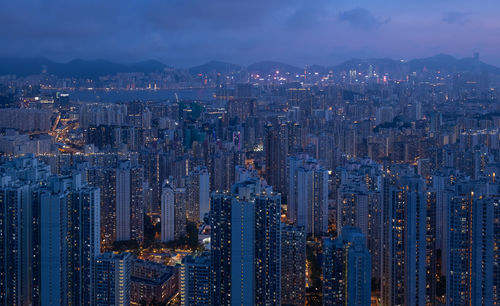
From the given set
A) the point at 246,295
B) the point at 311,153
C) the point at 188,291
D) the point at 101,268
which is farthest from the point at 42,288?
the point at 311,153

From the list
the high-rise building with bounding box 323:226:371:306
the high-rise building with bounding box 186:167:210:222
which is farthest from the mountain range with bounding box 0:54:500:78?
the high-rise building with bounding box 323:226:371:306

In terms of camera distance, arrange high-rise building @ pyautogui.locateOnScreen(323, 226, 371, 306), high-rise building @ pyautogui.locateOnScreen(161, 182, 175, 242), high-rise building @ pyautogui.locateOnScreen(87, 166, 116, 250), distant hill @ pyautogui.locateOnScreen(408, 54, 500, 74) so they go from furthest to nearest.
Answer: distant hill @ pyautogui.locateOnScreen(408, 54, 500, 74) < high-rise building @ pyautogui.locateOnScreen(161, 182, 175, 242) < high-rise building @ pyautogui.locateOnScreen(87, 166, 116, 250) < high-rise building @ pyautogui.locateOnScreen(323, 226, 371, 306)

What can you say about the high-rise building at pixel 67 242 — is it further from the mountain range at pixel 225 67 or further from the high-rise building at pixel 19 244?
the mountain range at pixel 225 67

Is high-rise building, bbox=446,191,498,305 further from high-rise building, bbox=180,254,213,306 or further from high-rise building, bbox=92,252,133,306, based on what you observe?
high-rise building, bbox=92,252,133,306

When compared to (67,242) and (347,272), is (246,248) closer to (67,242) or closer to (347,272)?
(347,272)

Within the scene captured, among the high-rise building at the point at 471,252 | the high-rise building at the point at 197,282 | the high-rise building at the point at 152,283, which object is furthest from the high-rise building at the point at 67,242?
the high-rise building at the point at 471,252

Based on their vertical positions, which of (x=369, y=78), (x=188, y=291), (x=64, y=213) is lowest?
(x=188, y=291)

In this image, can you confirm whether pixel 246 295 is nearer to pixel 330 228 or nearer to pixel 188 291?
pixel 188 291
